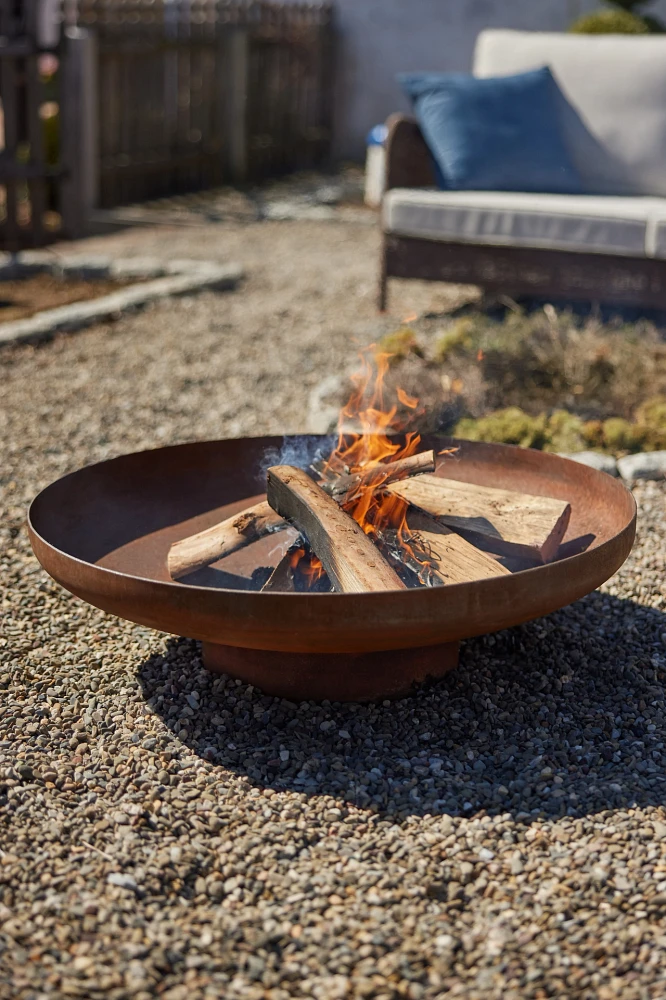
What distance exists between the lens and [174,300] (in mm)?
6055

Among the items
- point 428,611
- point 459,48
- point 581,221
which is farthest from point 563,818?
point 459,48

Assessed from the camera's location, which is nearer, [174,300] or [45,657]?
[45,657]

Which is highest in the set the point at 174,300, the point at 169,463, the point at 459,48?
the point at 459,48

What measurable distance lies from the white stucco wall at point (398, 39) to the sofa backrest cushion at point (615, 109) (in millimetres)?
5287

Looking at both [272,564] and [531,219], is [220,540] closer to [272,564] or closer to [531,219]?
[272,564]

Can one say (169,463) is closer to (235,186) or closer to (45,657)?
(45,657)

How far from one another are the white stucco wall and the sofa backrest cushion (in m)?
5.29

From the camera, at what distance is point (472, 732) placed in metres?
2.28

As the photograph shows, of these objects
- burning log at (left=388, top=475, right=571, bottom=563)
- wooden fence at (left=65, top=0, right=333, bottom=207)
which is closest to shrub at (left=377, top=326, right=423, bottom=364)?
burning log at (left=388, top=475, right=571, bottom=563)

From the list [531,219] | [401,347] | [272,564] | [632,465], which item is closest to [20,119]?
[531,219]

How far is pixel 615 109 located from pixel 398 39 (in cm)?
610

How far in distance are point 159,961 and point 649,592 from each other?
5.65 feet

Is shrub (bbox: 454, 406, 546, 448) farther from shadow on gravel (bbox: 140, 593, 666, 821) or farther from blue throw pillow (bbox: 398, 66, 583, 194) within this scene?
blue throw pillow (bbox: 398, 66, 583, 194)

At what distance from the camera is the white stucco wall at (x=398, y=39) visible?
10.6 meters
